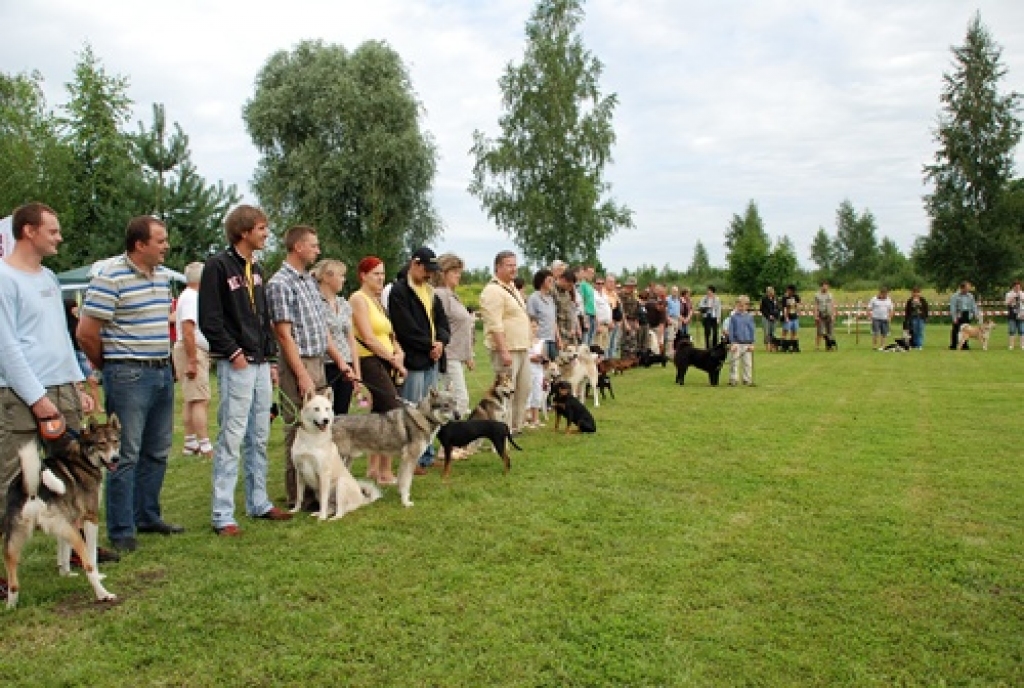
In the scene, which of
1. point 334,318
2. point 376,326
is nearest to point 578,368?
point 376,326

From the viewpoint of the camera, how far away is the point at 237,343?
15.6ft

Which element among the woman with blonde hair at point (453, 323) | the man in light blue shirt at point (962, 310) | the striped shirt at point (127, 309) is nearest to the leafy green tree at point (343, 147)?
the man in light blue shirt at point (962, 310)

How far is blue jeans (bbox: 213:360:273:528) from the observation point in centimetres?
480

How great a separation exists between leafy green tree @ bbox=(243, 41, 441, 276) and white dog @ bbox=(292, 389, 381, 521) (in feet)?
85.6

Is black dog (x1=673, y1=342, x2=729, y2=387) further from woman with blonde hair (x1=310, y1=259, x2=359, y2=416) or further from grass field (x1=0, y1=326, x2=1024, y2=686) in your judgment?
woman with blonde hair (x1=310, y1=259, x2=359, y2=416)

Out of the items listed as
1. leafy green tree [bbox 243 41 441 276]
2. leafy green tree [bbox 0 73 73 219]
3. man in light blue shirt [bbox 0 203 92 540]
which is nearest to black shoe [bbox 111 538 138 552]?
man in light blue shirt [bbox 0 203 92 540]

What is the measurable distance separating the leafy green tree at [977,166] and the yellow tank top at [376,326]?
122ft

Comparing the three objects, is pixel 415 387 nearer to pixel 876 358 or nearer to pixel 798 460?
pixel 798 460

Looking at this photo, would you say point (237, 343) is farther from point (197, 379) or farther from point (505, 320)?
point (505, 320)

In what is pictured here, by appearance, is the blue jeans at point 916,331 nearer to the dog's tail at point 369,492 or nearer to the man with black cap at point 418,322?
the man with black cap at point 418,322

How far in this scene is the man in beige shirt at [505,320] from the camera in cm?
780

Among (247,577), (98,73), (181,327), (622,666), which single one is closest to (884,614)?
(622,666)

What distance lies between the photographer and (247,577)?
4.09 metres

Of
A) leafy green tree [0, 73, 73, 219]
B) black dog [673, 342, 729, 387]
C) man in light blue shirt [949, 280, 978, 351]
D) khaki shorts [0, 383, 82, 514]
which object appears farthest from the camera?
leafy green tree [0, 73, 73, 219]
